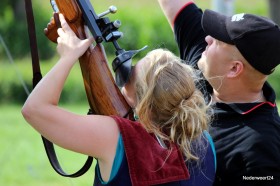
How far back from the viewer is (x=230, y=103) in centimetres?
383

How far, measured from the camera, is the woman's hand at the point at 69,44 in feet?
11.1

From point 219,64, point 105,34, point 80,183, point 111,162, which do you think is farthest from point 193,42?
point 80,183

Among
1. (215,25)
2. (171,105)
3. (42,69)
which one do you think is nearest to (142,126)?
(171,105)

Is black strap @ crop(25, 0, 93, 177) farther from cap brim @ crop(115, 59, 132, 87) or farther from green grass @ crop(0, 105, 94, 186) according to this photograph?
green grass @ crop(0, 105, 94, 186)

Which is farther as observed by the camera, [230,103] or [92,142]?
[230,103]

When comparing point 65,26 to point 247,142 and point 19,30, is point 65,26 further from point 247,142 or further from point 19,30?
point 19,30

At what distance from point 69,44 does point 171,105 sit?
20.4 inches

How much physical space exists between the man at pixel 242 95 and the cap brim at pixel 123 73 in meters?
0.43

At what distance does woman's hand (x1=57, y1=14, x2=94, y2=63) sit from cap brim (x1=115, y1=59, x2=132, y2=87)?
0.18 meters

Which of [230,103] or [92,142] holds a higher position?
[92,142]

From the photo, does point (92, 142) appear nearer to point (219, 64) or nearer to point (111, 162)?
point (111, 162)

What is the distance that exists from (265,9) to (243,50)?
2367cm

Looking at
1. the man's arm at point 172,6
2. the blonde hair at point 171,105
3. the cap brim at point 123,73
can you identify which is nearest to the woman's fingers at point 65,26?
the cap brim at point 123,73

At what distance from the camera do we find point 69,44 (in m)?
3.44
